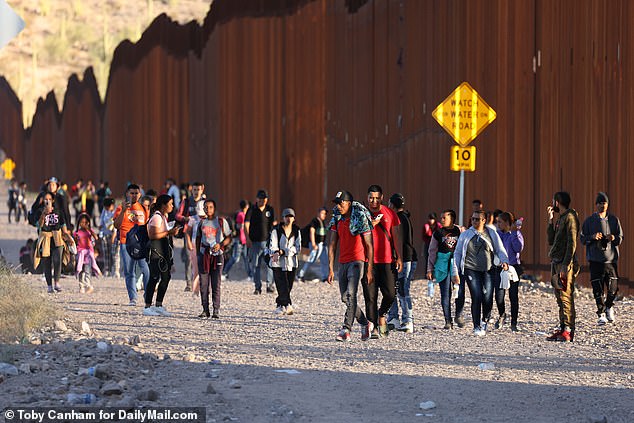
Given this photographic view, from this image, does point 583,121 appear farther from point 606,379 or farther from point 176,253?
point 176,253

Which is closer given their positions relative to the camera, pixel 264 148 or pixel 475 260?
pixel 475 260

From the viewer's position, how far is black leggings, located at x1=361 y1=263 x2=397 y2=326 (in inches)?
561

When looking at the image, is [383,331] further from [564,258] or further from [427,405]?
[427,405]

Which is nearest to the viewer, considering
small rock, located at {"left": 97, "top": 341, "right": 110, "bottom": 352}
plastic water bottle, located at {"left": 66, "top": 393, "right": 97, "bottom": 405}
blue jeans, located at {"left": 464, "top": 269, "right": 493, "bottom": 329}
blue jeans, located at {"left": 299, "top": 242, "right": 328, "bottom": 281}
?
plastic water bottle, located at {"left": 66, "top": 393, "right": 97, "bottom": 405}

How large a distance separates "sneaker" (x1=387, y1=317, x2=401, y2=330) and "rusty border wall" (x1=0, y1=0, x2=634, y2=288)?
5.49 m

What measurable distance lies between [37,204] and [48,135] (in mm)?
85752

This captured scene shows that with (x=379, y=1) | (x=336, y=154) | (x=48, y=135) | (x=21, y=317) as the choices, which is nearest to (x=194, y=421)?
(x=21, y=317)

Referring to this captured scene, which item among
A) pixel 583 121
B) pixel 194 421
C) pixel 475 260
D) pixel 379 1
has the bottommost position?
pixel 194 421

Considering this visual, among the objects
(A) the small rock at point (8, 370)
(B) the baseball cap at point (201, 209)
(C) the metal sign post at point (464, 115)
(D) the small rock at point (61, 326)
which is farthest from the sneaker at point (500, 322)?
(A) the small rock at point (8, 370)

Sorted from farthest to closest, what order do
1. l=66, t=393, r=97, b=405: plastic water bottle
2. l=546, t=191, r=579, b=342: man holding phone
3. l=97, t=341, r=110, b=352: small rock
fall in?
1. l=546, t=191, r=579, b=342: man holding phone
2. l=97, t=341, r=110, b=352: small rock
3. l=66, t=393, r=97, b=405: plastic water bottle

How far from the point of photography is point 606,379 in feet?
38.1

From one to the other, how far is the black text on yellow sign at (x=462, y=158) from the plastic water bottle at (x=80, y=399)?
9.93 meters

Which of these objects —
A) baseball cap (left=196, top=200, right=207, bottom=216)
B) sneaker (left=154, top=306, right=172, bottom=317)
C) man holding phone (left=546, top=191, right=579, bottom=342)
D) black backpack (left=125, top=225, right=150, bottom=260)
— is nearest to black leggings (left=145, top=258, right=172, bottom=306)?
sneaker (left=154, top=306, right=172, bottom=317)

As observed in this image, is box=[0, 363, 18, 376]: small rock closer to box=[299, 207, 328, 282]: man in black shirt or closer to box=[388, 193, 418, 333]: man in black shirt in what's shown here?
box=[388, 193, 418, 333]: man in black shirt
